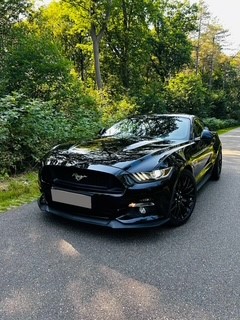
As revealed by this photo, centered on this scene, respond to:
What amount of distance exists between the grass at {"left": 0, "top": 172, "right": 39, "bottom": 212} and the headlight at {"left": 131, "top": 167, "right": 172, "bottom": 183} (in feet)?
6.45

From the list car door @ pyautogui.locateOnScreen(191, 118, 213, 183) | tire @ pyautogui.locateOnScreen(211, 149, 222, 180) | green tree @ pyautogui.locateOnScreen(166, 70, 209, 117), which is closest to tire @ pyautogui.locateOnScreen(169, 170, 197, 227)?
car door @ pyautogui.locateOnScreen(191, 118, 213, 183)

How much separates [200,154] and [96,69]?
1710 centimetres

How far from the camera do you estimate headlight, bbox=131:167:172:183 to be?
10.0 feet

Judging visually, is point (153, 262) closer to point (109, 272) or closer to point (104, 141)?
point (109, 272)

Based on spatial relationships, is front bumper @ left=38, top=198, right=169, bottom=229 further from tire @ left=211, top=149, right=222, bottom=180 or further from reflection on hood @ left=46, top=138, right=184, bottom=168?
tire @ left=211, top=149, right=222, bottom=180

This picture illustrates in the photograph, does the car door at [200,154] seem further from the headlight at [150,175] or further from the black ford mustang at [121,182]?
the headlight at [150,175]

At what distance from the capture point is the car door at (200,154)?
423 cm

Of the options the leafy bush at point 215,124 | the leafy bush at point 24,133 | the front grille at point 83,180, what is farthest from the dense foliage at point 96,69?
the front grille at point 83,180

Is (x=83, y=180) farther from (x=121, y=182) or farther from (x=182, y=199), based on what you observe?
(x=182, y=199)

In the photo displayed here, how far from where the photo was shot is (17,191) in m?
4.64

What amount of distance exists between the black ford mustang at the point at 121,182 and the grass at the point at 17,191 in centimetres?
83

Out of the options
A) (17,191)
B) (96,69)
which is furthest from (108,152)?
(96,69)

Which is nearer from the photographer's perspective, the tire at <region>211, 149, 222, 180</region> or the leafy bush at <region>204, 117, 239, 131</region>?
the tire at <region>211, 149, 222, 180</region>

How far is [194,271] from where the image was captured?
2.61 meters
